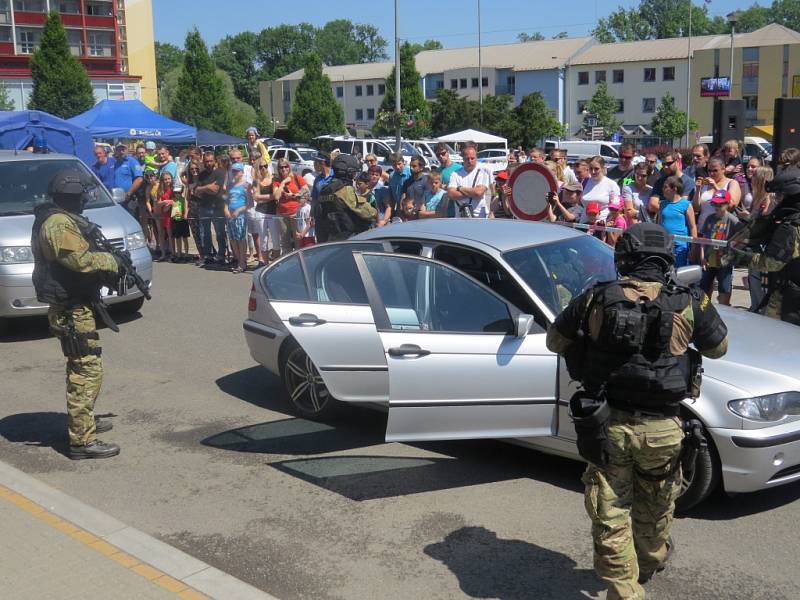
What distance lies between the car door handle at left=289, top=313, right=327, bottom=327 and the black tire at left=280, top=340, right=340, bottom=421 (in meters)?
0.68

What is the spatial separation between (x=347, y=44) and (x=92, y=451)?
162909 millimetres

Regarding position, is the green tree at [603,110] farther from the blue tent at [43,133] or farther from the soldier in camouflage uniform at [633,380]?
the soldier in camouflage uniform at [633,380]

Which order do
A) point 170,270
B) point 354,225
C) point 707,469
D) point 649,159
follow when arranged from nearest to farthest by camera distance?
point 707,469 < point 354,225 < point 649,159 < point 170,270

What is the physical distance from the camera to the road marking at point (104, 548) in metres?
4.23

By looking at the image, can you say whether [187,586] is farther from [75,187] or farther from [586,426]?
[75,187]

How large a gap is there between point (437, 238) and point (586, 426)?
8.55 ft

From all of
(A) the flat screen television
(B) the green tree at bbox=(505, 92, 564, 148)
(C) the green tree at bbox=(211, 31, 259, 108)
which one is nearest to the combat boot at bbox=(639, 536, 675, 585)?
(A) the flat screen television

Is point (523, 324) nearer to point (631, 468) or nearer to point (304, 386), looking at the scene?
point (631, 468)

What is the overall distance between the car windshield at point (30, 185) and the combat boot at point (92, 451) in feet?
15.6

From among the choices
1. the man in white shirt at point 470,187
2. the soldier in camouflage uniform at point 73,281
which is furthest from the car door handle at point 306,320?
the man in white shirt at point 470,187

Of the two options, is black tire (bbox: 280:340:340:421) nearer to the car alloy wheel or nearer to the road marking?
the car alloy wheel

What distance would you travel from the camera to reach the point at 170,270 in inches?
588

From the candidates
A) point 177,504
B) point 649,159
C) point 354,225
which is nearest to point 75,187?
point 177,504

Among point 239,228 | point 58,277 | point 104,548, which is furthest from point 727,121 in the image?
point 104,548
